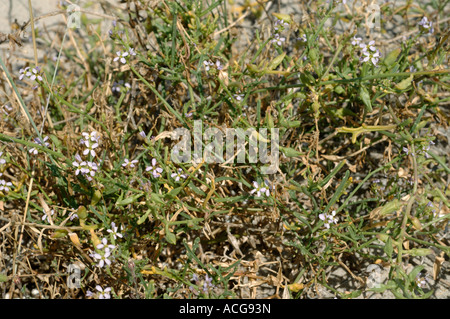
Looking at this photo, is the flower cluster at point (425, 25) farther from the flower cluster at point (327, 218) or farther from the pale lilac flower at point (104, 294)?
the pale lilac flower at point (104, 294)

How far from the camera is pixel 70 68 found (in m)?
2.38

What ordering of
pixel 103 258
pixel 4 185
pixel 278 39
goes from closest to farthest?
pixel 103 258
pixel 4 185
pixel 278 39

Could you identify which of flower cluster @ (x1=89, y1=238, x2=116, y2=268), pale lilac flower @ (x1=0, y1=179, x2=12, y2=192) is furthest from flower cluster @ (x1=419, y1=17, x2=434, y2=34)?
pale lilac flower @ (x1=0, y1=179, x2=12, y2=192)

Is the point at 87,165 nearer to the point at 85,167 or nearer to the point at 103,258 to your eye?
the point at 85,167

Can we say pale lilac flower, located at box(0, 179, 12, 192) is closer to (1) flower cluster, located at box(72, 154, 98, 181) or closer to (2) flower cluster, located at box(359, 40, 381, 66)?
(1) flower cluster, located at box(72, 154, 98, 181)

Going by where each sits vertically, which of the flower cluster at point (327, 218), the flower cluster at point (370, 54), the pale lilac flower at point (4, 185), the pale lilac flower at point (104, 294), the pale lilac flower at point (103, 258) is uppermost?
the flower cluster at point (370, 54)

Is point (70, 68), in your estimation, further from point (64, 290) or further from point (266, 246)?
point (266, 246)

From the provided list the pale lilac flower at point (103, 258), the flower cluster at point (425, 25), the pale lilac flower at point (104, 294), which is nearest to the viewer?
the pale lilac flower at point (103, 258)

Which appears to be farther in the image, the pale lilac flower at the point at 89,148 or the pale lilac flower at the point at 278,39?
the pale lilac flower at the point at 278,39

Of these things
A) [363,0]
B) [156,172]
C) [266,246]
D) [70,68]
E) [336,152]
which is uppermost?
[363,0]

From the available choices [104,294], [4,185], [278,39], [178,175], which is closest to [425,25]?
[278,39]

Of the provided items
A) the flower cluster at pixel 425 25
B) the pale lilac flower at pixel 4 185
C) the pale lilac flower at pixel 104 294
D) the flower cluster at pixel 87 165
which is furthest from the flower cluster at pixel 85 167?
the flower cluster at pixel 425 25

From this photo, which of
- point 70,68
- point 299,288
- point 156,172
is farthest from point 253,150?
point 70,68
